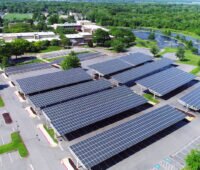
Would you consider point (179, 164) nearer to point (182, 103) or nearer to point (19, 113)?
point (182, 103)

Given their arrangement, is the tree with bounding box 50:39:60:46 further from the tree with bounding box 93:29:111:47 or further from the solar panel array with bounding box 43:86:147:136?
the solar panel array with bounding box 43:86:147:136

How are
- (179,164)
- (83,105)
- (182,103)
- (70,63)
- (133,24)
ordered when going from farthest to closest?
(133,24), (70,63), (182,103), (83,105), (179,164)

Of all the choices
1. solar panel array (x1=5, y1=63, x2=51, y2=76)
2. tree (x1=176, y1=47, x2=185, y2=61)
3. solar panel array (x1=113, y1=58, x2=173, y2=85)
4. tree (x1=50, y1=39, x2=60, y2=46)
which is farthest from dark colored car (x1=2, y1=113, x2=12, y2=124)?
tree (x1=176, y1=47, x2=185, y2=61)

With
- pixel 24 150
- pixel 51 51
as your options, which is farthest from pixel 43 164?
pixel 51 51

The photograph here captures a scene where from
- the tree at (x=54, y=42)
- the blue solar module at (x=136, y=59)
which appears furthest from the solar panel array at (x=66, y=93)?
the tree at (x=54, y=42)

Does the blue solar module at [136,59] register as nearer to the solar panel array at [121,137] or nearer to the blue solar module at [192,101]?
the blue solar module at [192,101]

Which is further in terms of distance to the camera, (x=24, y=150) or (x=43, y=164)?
(x=24, y=150)

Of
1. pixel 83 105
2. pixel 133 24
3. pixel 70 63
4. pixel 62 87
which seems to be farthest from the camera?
pixel 133 24
